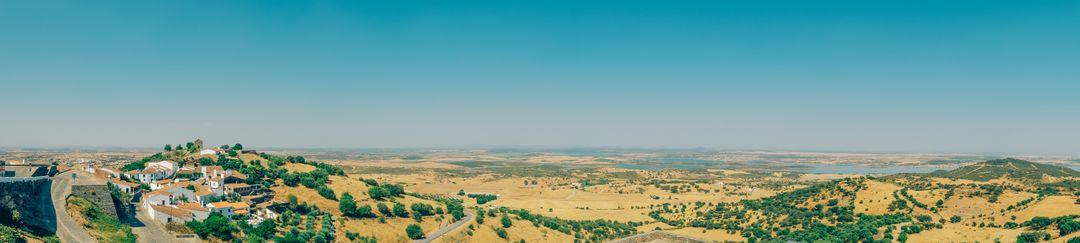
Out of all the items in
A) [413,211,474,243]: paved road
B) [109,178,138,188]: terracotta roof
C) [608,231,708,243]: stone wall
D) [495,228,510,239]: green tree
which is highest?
[109,178,138,188]: terracotta roof

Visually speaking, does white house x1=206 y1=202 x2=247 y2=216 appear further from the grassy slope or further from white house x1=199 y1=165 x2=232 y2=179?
white house x1=199 y1=165 x2=232 y2=179

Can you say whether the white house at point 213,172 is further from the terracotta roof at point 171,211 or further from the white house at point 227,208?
the terracotta roof at point 171,211

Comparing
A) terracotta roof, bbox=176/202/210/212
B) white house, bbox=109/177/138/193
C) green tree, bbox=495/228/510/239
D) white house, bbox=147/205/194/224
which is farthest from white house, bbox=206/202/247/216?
green tree, bbox=495/228/510/239

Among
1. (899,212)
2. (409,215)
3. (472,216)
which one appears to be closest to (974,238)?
(899,212)

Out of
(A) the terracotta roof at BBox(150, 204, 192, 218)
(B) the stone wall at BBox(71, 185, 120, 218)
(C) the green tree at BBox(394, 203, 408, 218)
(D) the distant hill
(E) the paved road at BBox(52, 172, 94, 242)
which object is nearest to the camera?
(E) the paved road at BBox(52, 172, 94, 242)

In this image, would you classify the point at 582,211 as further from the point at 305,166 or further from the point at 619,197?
the point at 305,166

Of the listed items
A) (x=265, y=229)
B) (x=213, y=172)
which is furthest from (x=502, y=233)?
(x=213, y=172)

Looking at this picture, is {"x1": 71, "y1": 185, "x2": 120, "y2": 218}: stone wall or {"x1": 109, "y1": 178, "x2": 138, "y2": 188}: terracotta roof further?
{"x1": 109, "y1": 178, "x2": 138, "y2": 188}: terracotta roof
